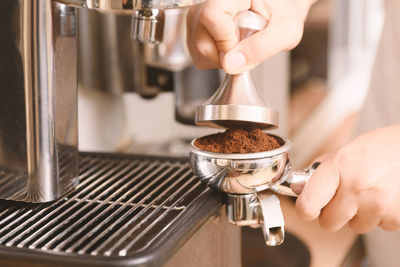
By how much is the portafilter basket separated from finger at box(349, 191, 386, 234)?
0.19 feet

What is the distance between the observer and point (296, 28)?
18.8 inches

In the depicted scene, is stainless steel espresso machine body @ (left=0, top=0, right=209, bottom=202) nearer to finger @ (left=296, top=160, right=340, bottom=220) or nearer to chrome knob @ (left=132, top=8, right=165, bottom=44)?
chrome knob @ (left=132, top=8, right=165, bottom=44)

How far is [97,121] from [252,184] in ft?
1.46

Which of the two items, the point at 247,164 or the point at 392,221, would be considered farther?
the point at 392,221

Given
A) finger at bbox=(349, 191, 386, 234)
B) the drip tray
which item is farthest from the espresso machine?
finger at bbox=(349, 191, 386, 234)

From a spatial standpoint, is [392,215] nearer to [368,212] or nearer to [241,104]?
[368,212]

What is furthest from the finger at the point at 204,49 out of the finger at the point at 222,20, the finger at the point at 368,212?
the finger at the point at 368,212

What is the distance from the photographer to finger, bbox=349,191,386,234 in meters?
0.48

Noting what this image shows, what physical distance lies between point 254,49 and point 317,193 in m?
0.13

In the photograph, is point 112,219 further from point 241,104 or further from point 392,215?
point 392,215

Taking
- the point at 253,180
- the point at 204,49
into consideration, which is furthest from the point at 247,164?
the point at 204,49

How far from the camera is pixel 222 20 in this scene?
1.38ft

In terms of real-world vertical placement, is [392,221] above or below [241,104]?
below

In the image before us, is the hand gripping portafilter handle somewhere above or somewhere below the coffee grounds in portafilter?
below
